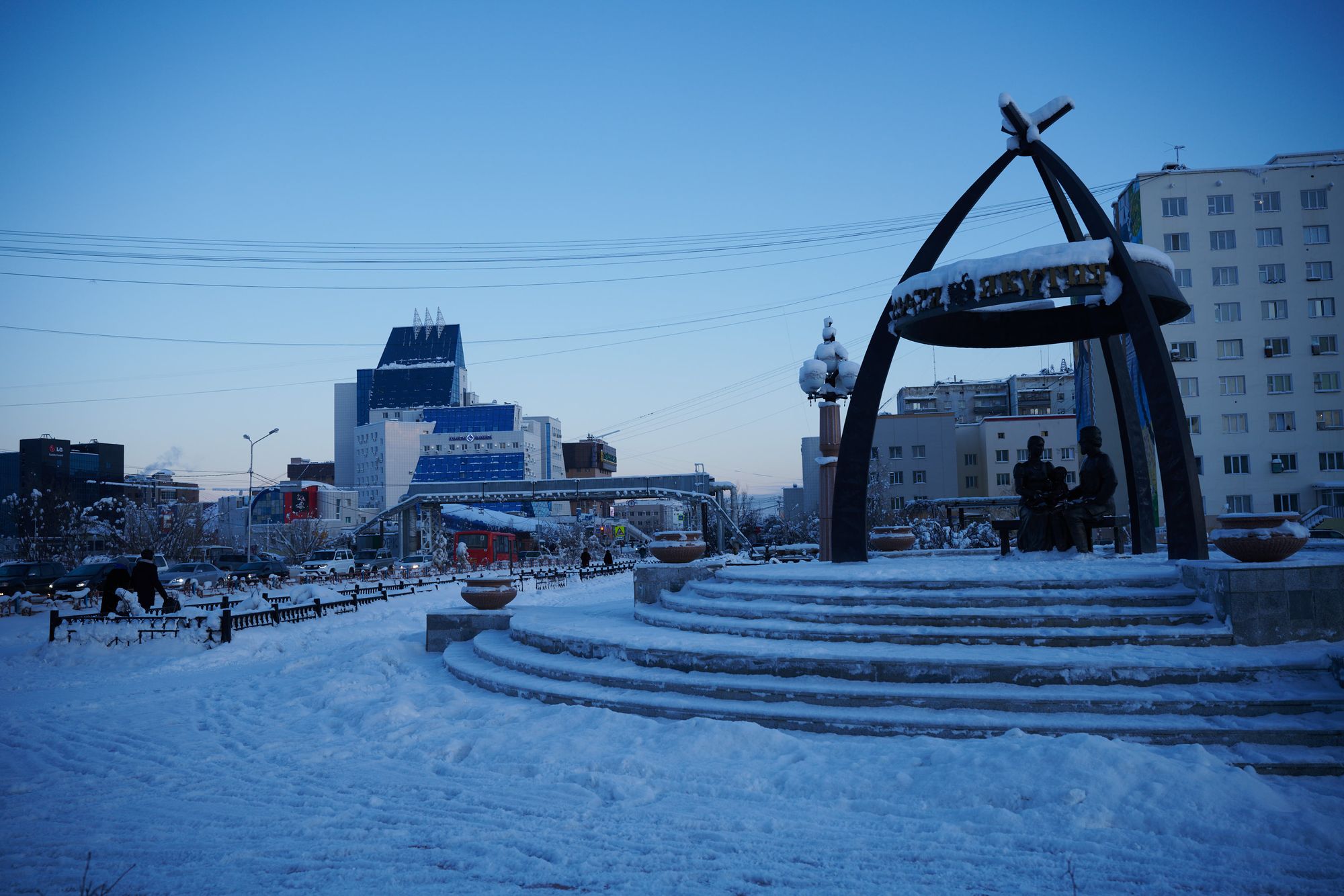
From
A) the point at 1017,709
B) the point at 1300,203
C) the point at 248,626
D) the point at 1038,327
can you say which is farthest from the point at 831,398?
the point at 1300,203

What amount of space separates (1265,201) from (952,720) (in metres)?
49.5

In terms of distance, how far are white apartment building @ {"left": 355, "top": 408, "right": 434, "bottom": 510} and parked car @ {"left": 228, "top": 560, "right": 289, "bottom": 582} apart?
10463 cm

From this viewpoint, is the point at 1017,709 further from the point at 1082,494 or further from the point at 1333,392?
the point at 1333,392

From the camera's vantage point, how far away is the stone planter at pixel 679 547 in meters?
13.3

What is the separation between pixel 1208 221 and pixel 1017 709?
4720 centimetres

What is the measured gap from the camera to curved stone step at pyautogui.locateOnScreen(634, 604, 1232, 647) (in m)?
7.84

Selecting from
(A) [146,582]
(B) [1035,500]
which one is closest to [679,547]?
(B) [1035,500]

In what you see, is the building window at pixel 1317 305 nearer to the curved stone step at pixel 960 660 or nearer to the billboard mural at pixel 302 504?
the curved stone step at pixel 960 660

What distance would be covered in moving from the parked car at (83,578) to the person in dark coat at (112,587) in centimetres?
840

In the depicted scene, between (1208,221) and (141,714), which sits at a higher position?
(1208,221)

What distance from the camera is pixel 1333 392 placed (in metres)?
43.2

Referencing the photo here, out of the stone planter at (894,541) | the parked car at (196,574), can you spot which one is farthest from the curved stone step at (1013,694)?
the parked car at (196,574)

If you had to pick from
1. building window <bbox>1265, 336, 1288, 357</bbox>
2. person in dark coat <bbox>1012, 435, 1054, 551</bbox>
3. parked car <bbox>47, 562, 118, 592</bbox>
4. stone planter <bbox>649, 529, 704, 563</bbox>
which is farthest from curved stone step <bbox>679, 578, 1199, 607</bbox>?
building window <bbox>1265, 336, 1288, 357</bbox>

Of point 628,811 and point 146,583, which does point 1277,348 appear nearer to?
point 628,811
